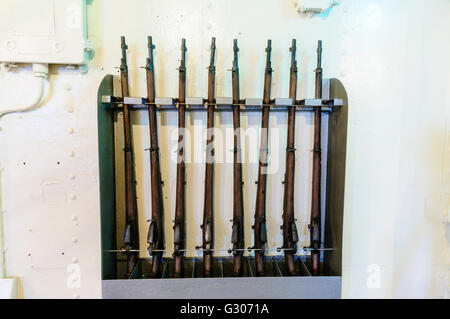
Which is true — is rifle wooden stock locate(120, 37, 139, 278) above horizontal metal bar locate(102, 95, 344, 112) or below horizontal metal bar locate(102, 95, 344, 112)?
below

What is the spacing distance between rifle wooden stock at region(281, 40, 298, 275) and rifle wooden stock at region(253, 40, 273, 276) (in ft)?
0.34

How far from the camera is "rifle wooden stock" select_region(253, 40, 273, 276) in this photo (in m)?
1.11

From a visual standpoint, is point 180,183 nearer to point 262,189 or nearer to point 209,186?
point 209,186

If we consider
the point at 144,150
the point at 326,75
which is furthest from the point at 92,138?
the point at 326,75

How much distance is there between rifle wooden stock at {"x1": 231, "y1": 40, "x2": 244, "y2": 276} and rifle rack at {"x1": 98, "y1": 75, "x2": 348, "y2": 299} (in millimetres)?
58

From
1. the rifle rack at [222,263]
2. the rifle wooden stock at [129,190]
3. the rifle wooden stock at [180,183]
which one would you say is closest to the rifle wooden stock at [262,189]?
the rifle rack at [222,263]

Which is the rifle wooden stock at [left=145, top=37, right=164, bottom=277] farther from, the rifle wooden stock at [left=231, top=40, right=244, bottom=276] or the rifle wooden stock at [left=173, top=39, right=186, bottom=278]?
the rifle wooden stock at [left=231, top=40, right=244, bottom=276]

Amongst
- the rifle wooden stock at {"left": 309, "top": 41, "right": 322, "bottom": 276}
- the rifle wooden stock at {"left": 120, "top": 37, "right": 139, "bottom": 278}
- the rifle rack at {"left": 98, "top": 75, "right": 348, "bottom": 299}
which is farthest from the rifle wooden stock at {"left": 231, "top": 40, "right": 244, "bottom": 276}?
the rifle wooden stock at {"left": 120, "top": 37, "right": 139, "bottom": 278}

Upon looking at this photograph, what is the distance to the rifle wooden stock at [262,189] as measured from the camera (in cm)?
111

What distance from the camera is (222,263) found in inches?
47.5

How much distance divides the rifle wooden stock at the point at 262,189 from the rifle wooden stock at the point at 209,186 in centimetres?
22

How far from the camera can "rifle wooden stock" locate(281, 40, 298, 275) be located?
3.68ft

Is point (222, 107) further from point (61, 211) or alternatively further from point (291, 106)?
point (61, 211)

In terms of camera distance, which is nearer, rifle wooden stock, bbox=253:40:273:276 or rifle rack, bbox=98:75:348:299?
rifle rack, bbox=98:75:348:299
